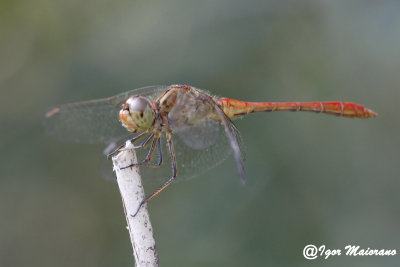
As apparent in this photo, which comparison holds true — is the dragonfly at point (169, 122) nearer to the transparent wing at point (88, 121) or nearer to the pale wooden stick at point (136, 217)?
the transparent wing at point (88, 121)

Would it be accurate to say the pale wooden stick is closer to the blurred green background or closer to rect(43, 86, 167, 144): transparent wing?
rect(43, 86, 167, 144): transparent wing

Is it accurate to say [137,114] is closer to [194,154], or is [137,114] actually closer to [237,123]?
[194,154]

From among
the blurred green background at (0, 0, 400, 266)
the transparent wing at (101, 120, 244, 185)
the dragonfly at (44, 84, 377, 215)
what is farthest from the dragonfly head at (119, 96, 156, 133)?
the blurred green background at (0, 0, 400, 266)

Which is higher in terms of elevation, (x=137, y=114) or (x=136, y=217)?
A: (x=137, y=114)

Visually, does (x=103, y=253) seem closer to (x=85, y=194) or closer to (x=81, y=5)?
(x=85, y=194)

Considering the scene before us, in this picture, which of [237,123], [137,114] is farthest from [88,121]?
[237,123]
